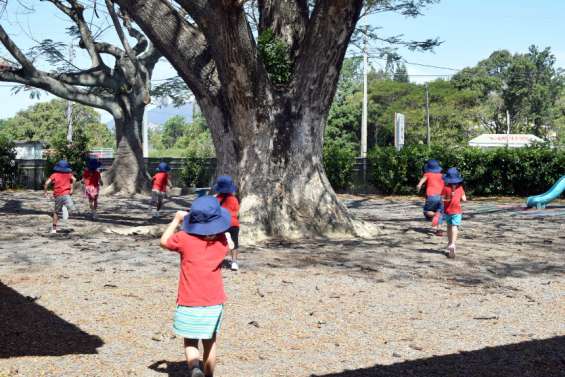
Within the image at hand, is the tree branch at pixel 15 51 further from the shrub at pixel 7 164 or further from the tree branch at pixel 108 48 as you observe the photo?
the shrub at pixel 7 164

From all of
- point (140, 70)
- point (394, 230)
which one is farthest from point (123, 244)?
point (140, 70)

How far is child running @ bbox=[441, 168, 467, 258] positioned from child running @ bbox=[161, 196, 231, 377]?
21.6ft

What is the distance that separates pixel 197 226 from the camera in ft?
16.3

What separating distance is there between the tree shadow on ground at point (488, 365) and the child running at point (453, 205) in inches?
193

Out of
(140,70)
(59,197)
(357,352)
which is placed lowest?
(357,352)

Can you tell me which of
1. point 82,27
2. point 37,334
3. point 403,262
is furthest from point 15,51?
point 37,334

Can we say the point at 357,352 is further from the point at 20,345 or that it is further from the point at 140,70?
the point at 140,70

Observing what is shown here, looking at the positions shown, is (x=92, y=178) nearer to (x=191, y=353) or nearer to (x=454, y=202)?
(x=454, y=202)

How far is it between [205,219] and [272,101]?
8491mm

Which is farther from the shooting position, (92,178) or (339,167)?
(339,167)

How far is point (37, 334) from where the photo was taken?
651 cm

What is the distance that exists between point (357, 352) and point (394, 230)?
9.21 meters

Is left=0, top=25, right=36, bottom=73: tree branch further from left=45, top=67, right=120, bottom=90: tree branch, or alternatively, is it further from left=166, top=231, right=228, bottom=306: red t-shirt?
left=166, top=231, right=228, bottom=306: red t-shirt

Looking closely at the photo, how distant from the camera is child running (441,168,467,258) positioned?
10938 mm
